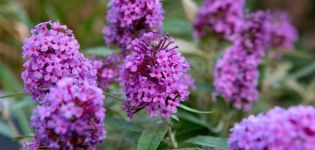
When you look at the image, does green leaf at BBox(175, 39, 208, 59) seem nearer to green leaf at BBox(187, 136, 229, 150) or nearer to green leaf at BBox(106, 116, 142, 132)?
green leaf at BBox(106, 116, 142, 132)

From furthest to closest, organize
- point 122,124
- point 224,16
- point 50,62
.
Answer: point 224,16, point 122,124, point 50,62

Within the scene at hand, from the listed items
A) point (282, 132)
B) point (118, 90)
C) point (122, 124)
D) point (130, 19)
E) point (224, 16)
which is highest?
point (224, 16)

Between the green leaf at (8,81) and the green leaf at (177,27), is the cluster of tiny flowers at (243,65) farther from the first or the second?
the green leaf at (8,81)

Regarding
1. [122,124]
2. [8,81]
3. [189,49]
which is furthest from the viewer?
[8,81]

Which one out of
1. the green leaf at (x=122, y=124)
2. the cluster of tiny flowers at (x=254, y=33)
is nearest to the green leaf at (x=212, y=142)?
the green leaf at (x=122, y=124)

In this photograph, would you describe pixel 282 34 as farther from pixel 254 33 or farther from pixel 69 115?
pixel 69 115

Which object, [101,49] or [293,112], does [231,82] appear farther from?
[293,112]

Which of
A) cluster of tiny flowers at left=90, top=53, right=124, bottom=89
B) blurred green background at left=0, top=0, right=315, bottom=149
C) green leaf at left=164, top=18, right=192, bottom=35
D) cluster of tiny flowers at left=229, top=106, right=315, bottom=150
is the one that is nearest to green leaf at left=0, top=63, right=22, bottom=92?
blurred green background at left=0, top=0, right=315, bottom=149

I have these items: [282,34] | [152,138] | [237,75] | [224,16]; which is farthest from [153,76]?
[282,34]

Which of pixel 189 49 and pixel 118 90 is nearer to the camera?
pixel 118 90
